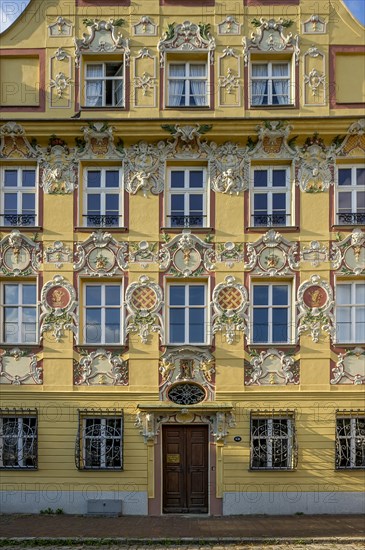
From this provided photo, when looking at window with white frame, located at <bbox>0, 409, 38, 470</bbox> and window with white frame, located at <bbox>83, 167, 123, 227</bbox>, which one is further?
window with white frame, located at <bbox>83, 167, 123, 227</bbox>

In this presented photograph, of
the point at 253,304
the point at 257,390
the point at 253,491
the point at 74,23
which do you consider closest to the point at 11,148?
the point at 74,23

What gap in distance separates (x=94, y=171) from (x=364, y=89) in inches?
290

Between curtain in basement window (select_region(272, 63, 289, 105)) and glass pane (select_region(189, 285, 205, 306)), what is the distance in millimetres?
5310

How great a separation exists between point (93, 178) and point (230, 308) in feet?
16.3

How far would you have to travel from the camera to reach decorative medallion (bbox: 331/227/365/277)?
1789 centimetres

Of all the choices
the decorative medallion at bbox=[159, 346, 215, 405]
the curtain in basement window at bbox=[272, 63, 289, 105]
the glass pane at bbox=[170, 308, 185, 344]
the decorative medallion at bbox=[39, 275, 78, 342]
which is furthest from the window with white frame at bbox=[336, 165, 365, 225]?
the decorative medallion at bbox=[39, 275, 78, 342]

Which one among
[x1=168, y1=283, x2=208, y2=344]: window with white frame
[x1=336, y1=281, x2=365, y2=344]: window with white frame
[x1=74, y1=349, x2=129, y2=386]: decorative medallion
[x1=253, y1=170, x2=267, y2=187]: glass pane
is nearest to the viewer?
[x1=74, y1=349, x2=129, y2=386]: decorative medallion

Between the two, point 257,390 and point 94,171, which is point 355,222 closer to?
point 257,390

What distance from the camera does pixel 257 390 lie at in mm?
17703

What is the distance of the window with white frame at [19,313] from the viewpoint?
1806 centimetres

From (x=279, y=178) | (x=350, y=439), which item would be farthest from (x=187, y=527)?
(x=279, y=178)

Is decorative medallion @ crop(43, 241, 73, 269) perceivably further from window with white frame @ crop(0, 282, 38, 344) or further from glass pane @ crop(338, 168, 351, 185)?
glass pane @ crop(338, 168, 351, 185)

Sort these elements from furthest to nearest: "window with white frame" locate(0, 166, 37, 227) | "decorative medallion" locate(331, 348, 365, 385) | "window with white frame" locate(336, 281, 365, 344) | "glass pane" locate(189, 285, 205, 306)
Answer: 1. "window with white frame" locate(0, 166, 37, 227)
2. "glass pane" locate(189, 285, 205, 306)
3. "window with white frame" locate(336, 281, 365, 344)
4. "decorative medallion" locate(331, 348, 365, 385)

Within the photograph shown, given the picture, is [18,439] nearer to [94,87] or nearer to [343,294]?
[343,294]
